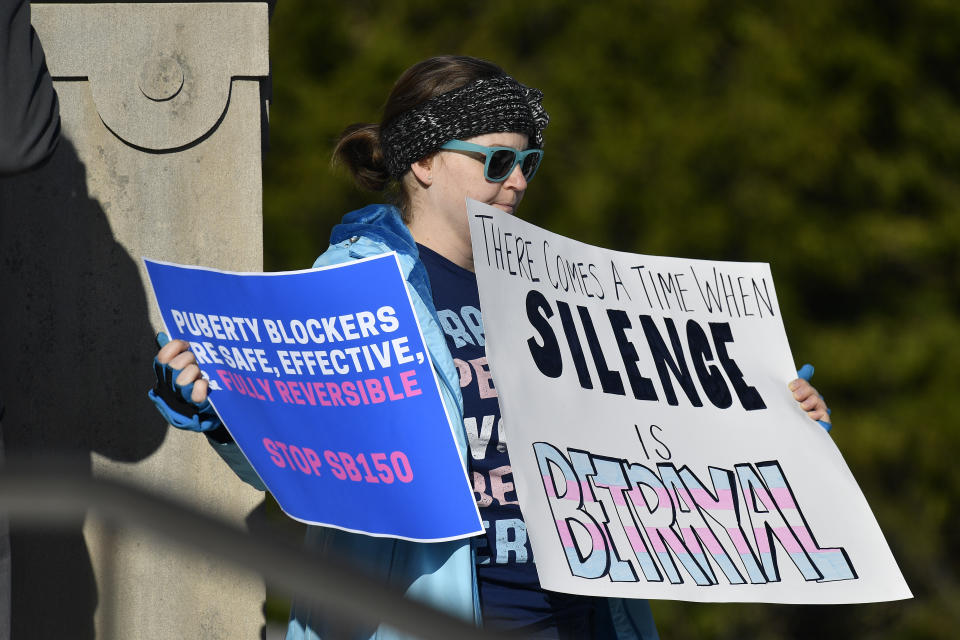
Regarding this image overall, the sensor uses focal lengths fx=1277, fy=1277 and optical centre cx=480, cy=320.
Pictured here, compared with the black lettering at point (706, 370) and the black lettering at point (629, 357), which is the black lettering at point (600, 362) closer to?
the black lettering at point (629, 357)

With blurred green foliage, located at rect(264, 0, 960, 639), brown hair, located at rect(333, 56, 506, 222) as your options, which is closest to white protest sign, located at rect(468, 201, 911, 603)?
brown hair, located at rect(333, 56, 506, 222)

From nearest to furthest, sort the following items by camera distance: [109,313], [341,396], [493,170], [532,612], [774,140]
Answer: [341,396] < [532,612] < [493,170] < [109,313] < [774,140]

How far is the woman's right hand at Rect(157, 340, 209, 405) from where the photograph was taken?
6.62 ft

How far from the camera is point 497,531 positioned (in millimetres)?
2082

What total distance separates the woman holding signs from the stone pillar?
1.68ft

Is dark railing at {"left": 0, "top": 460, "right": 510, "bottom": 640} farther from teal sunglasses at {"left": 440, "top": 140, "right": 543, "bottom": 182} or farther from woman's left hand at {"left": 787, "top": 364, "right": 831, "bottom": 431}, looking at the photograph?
woman's left hand at {"left": 787, "top": 364, "right": 831, "bottom": 431}

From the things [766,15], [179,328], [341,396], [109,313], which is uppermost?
[766,15]

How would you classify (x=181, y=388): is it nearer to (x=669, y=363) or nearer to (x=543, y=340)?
(x=543, y=340)

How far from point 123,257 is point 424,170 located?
913mm

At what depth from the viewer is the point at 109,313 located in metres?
2.92

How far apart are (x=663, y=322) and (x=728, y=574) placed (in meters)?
0.53

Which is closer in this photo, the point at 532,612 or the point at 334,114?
the point at 532,612

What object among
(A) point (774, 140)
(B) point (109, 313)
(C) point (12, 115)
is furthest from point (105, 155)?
(A) point (774, 140)

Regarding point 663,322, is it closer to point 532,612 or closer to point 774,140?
point 532,612
